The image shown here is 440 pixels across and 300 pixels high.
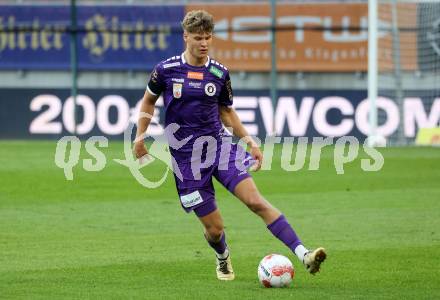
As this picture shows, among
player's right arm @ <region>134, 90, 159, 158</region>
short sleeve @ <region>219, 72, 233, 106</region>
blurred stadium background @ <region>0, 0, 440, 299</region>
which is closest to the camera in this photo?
player's right arm @ <region>134, 90, 159, 158</region>

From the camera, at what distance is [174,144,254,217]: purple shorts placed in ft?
30.1

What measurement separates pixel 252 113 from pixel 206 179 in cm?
1793

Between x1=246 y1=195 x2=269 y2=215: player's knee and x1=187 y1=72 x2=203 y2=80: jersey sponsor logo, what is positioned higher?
x1=187 y1=72 x2=203 y2=80: jersey sponsor logo

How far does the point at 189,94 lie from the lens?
9.23 metres

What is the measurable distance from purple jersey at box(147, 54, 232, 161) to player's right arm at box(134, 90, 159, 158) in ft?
0.23

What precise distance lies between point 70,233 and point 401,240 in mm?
3683

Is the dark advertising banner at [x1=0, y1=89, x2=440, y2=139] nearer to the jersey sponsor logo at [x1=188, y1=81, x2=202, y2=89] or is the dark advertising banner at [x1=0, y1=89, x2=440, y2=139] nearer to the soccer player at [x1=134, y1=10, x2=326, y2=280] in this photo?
the soccer player at [x1=134, y1=10, x2=326, y2=280]

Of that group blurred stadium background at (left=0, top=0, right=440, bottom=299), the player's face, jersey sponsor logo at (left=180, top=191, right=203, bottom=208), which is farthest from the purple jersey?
blurred stadium background at (left=0, top=0, right=440, bottom=299)

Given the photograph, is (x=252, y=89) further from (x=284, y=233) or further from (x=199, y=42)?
(x=284, y=233)

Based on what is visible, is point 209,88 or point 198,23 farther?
point 209,88

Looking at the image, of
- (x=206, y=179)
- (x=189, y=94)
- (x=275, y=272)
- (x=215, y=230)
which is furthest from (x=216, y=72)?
(x=275, y=272)

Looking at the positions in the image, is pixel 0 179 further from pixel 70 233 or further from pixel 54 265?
pixel 54 265

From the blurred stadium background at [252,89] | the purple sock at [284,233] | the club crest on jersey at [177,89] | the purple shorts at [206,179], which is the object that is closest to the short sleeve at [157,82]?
the club crest on jersey at [177,89]

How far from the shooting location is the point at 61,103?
2795cm
